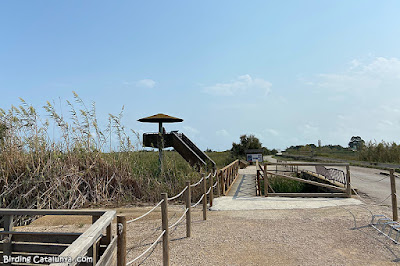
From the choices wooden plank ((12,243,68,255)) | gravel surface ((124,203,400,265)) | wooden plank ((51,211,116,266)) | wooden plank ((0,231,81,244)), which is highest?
wooden plank ((51,211,116,266))

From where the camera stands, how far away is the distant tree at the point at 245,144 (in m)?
32.4

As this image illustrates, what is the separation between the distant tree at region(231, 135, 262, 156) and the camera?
32375 mm

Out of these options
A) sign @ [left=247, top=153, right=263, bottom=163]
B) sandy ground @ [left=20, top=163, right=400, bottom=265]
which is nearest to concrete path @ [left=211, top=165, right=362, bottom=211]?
sandy ground @ [left=20, top=163, right=400, bottom=265]

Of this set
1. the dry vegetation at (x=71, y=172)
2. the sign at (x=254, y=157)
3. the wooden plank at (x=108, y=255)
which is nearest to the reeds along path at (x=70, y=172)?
the dry vegetation at (x=71, y=172)

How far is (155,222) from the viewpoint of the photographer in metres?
5.68

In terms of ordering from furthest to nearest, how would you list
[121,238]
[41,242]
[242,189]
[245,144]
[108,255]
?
[245,144], [242,189], [41,242], [121,238], [108,255]

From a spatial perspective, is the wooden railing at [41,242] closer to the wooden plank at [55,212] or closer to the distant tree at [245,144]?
the wooden plank at [55,212]

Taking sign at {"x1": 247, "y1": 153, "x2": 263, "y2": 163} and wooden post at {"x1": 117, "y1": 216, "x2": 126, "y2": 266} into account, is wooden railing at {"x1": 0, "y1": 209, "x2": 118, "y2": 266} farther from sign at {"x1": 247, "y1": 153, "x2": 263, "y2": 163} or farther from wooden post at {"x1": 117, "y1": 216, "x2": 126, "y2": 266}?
sign at {"x1": 247, "y1": 153, "x2": 263, "y2": 163}

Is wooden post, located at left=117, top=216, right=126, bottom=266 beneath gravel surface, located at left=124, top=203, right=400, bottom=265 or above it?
above

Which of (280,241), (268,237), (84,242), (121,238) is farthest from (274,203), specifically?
(84,242)

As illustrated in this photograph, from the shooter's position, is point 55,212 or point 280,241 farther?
point 280,241

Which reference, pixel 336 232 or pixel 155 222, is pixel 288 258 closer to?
pixel 336 232

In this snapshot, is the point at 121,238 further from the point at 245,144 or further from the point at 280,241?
the point at 245,144

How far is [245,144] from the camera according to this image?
107 feet
